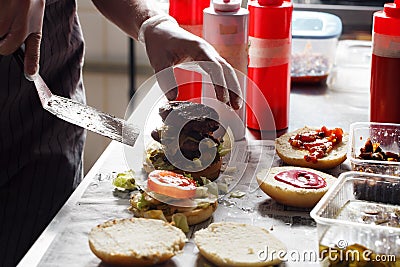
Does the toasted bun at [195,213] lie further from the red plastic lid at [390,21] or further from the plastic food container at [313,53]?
the plastic food container at [313,53]

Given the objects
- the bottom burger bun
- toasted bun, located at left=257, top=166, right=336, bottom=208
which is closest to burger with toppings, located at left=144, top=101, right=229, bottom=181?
the bottom burger bun

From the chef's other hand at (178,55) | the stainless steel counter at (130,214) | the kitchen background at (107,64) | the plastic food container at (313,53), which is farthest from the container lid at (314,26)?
the kitchen background at (107,64)

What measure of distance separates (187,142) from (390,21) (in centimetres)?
62

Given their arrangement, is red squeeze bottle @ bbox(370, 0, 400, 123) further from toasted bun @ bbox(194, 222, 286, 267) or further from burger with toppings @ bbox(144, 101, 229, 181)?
toasted bun @ bbox(194, 222, 286, 267)

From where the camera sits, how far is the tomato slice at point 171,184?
1.42 m

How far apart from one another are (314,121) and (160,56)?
1.60 feet

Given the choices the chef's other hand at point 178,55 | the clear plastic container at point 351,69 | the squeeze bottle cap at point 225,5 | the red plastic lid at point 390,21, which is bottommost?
the clear plastic container at point 351,69

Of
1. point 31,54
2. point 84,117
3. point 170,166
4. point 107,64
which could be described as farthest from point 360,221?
point 107,64

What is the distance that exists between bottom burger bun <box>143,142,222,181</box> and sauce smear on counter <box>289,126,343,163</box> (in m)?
0.22

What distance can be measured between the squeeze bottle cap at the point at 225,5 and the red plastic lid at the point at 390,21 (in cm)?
35

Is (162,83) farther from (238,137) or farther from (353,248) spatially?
(353,248)

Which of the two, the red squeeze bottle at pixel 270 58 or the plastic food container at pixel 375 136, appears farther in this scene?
the red squeeze bottle at pixel 270 58

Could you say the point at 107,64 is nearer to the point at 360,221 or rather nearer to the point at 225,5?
the point at 225,5

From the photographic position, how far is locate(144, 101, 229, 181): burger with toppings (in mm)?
1479
